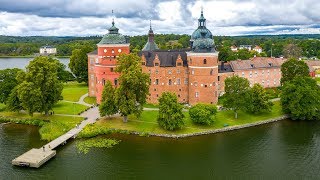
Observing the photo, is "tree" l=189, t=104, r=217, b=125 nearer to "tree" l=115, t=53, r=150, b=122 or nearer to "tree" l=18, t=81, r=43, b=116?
"tree" l=115, t=53, r=150, b=122

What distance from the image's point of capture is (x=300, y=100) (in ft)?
230

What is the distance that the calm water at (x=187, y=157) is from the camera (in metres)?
45.8

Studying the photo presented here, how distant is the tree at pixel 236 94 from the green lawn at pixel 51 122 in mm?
27393

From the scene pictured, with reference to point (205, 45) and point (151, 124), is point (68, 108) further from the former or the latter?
point (205, 45)

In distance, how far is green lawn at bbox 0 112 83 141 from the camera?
60.3 metres

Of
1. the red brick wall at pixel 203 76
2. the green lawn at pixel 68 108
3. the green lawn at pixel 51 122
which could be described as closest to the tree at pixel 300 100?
the red brick wall at pixel 203 76

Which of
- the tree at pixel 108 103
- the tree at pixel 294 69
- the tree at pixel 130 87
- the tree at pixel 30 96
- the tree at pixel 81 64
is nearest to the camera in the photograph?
the tree at pixel 130 87

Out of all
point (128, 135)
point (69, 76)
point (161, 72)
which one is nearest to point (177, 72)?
point (161, 72)

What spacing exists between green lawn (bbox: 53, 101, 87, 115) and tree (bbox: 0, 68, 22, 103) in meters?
9.38

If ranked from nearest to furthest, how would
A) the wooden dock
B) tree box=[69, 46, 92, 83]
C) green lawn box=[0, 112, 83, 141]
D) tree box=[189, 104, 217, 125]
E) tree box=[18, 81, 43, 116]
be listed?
the wooden dock, green lawn box=[0, 112, 83, 141], tree box=[189, 104, 217, 125], tree box=[18, 81, 43, 116], tree box=[69, 46, 92, 83]

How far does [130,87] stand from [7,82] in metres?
28.0

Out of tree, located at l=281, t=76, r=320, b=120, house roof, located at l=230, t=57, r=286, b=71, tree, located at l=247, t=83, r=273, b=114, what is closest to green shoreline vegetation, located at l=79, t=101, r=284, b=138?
tree, located at l=247, t=83, r=273, b=114

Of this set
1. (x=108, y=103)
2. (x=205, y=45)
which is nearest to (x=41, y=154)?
(x=108, y=103)

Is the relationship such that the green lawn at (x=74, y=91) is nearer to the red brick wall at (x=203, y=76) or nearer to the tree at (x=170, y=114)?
the red brick wall at (x=203, y=76)
